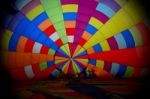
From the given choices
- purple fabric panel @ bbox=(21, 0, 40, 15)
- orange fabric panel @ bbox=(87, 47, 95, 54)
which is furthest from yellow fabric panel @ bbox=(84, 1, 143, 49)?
purple fabric panel @ bbox=(21, 0, 40, 15)

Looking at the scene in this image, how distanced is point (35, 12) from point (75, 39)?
0.96 metres

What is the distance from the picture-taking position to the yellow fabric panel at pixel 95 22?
5.82 meters

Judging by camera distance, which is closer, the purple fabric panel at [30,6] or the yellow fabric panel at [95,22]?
the purple fabric panel at [30,6]

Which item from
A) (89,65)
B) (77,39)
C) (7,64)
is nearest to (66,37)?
(77,39)

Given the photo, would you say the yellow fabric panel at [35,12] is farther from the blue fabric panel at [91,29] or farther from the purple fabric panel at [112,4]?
the purple fabric panel at [112,4]

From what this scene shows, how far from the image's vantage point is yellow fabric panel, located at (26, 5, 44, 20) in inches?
222

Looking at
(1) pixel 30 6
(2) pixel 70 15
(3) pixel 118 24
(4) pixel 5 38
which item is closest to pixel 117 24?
(3) pixel 118 24

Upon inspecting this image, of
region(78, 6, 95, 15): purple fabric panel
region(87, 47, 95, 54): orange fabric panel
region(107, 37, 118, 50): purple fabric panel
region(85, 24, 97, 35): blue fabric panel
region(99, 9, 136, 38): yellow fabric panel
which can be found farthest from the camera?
region(87, 47, 95, 54): orange fabric panel

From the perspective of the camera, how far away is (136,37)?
222 inches

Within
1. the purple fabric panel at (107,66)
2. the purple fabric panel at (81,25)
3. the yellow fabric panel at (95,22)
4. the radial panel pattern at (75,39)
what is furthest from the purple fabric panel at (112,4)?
the purple fabric panel at (107,66)

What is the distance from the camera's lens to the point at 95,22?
584cm

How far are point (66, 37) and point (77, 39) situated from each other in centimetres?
22

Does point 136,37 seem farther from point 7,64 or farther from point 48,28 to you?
point 7,64

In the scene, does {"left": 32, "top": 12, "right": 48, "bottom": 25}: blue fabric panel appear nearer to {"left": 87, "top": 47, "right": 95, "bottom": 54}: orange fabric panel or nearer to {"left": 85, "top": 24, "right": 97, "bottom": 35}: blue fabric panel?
{"left": 85, "top": 24, "right": 97, "bottom": 35}: blue fabric panel
